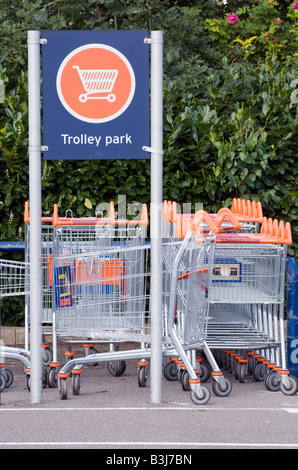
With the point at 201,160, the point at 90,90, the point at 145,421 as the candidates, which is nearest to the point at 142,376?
the point at 145,421

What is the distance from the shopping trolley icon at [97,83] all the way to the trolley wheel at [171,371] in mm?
2640

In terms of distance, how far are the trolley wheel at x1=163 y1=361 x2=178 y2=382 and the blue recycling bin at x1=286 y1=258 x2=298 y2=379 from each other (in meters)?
1.02

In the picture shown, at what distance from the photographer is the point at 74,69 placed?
648cm

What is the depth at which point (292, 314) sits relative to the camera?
7559 mm

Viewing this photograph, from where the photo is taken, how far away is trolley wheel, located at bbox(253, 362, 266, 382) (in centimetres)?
782

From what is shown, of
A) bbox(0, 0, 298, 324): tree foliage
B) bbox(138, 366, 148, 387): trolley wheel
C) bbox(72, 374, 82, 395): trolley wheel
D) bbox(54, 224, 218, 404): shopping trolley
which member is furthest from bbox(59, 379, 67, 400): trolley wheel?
bbox(0, 0, 298, 324): tree foliage

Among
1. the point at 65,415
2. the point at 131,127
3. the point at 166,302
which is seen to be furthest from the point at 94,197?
the point at 65,415

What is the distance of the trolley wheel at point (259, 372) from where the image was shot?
7.82m

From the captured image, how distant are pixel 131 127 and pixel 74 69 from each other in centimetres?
59

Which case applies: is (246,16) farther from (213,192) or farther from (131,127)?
(131,127)

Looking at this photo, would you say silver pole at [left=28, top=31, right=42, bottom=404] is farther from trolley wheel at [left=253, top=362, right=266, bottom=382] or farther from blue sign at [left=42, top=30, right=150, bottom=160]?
trolley wheel at [left=253, top=362, right=266, bottom=382]

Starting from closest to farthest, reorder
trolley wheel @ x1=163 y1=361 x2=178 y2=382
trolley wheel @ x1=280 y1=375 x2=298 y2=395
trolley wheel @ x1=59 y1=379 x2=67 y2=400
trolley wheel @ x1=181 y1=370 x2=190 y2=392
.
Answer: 1. trolley wheel @ x1=59 y1=379 x2=67 y2=400
2. trolley wheel @ x1=280 y1=375 x2=298 y2=395
3. trolley wheel @ x1=181 y1=370 x2=190 y2=392
4. trolley wheel @ x1=163 y1=361 x2=178 y2=382

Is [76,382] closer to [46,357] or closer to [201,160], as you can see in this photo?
[46,357]

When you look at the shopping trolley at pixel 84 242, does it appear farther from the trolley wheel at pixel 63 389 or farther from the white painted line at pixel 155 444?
the white painted line at pixel 155 444
